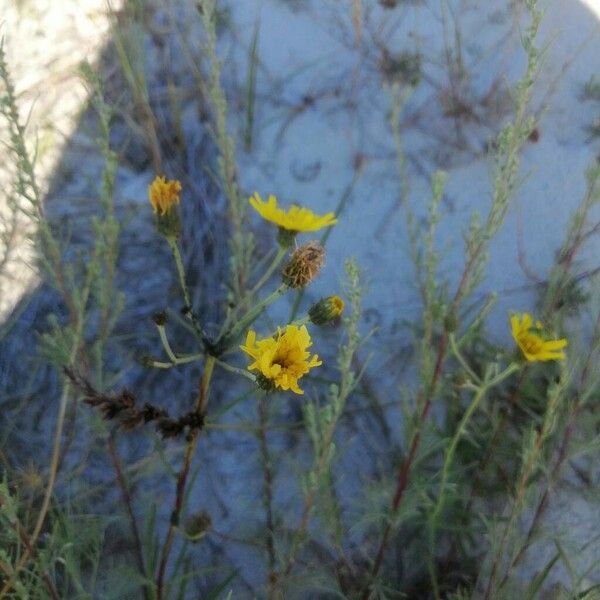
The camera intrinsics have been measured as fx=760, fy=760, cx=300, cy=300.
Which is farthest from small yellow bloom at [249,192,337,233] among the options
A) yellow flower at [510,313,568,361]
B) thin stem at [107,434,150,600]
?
thin stem at [107,434,150,600]

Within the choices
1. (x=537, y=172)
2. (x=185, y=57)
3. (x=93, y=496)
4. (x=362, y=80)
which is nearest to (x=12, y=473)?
(x=93, y=496)

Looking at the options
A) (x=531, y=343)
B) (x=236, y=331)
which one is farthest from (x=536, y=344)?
(x=236, y=331)

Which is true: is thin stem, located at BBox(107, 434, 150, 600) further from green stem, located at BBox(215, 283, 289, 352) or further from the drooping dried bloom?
the drooping dried bloom

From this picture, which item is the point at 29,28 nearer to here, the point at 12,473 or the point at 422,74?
the point at 422,74

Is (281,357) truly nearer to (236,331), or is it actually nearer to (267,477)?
(236,331)

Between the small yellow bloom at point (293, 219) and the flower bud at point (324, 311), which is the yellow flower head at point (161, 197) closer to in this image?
the small yellow bloom at point (293, 219)

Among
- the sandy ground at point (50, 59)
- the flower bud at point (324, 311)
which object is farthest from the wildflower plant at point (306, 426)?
the sandy ground at point (50, 59)
